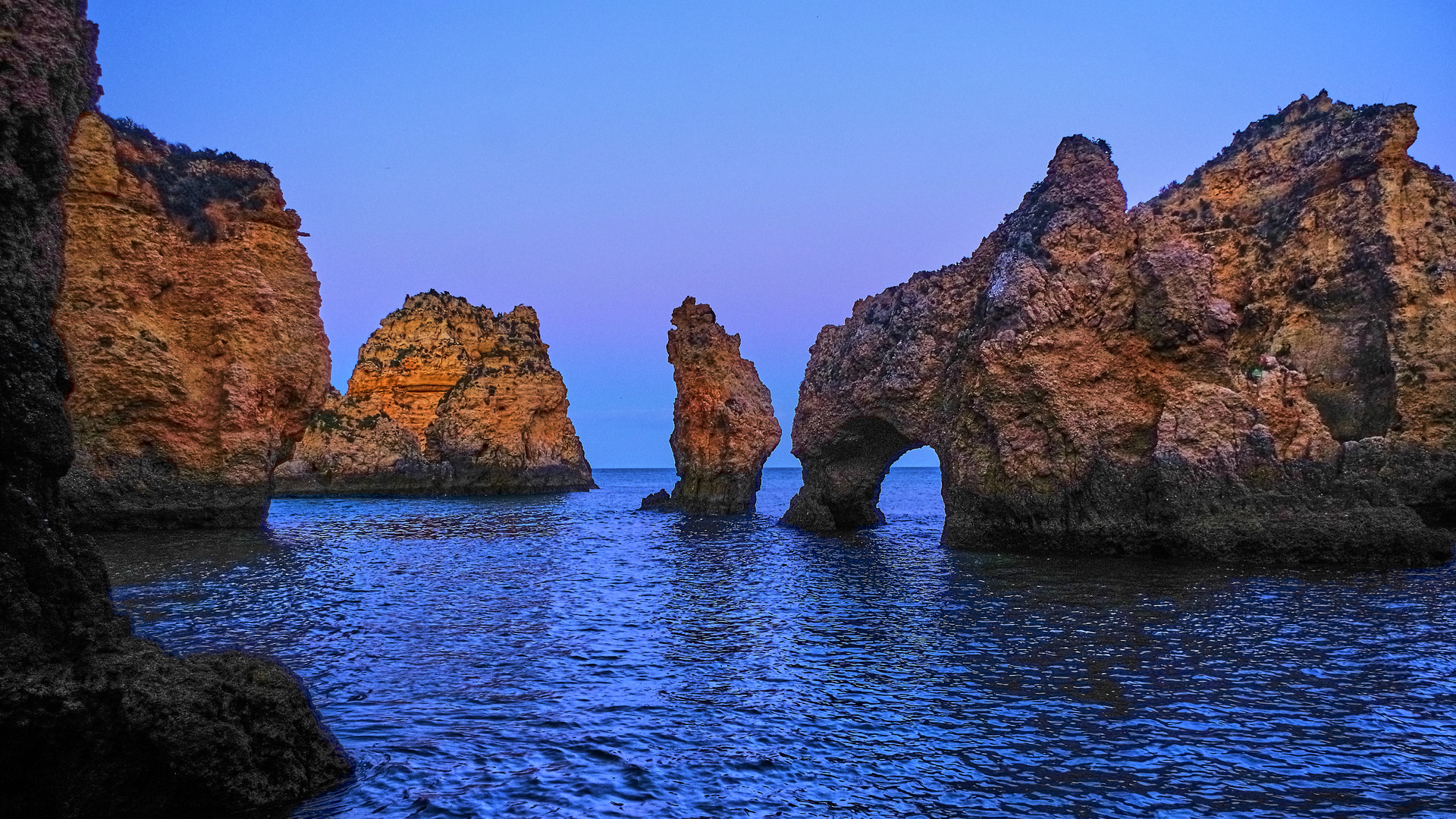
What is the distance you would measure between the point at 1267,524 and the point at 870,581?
9.31 meters

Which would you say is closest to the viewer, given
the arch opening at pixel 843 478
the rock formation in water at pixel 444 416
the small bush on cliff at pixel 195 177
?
the small bush on cliff at pixel 195 177

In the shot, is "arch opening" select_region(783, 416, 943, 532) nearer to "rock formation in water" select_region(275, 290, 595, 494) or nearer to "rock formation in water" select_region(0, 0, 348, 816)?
"rock formation in water" select_region(0, 0, 348, 816)

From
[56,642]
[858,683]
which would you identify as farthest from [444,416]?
[56,642]

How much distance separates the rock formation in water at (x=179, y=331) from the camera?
86.0 ft

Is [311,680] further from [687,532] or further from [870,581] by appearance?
[687,532]

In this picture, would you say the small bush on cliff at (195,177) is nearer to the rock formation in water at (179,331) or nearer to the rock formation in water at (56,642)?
the rock formation in water at (179,331)

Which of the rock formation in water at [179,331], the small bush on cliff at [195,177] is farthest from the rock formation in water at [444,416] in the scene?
the small bush on cliff at [195,177]

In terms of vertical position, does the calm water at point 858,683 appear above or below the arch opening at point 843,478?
below

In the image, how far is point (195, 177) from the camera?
102 feet

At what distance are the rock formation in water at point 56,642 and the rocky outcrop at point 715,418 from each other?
117 ft

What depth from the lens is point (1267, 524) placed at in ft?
64.4

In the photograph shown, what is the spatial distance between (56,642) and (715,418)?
3662 centimetres

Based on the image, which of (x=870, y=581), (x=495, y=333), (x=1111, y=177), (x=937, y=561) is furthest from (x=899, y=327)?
(x=495, y=333)

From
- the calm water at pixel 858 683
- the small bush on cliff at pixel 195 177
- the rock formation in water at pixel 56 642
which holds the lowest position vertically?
the calm water at pixel 858 683
